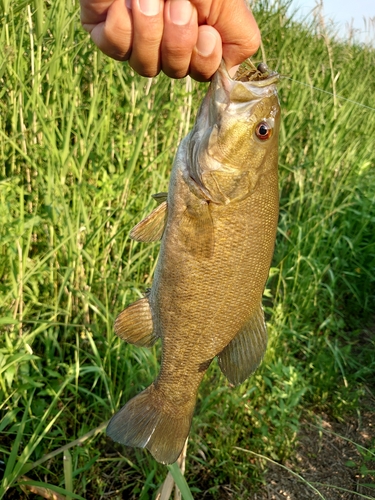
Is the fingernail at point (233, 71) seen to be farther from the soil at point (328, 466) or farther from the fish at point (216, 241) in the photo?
the soil at point (328, 466)

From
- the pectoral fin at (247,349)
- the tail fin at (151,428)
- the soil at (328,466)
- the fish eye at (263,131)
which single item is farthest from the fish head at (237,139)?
the soil at (328,466)

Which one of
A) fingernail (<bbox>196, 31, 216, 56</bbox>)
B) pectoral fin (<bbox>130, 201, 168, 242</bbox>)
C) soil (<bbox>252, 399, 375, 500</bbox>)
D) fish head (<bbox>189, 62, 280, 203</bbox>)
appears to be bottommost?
soil (<bbox>252, 399, 375, 500</bbox>)

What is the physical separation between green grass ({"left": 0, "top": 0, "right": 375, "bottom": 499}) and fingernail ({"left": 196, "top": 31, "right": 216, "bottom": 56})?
0.92 m

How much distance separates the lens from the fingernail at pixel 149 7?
1.10m

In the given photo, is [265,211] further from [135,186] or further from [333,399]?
[333,399]

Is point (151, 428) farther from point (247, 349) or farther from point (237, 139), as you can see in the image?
point (237, 139)

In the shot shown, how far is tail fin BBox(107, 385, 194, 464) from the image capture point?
1.47 meters

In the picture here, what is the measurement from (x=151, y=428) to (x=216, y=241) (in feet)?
2.07

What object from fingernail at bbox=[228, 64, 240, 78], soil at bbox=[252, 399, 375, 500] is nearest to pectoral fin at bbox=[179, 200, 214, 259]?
fingernail at bbox=[228, 64, 240, 78]

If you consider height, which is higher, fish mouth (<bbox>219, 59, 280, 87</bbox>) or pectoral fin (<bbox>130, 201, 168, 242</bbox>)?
fish mouth (<bbox>219, 59, 280, 87</bbox>)

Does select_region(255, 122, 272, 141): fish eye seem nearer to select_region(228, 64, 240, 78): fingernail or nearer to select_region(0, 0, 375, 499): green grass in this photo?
select_region(228, 64, 240, 78): fingernail

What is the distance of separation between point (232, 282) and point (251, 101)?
0.53 meters

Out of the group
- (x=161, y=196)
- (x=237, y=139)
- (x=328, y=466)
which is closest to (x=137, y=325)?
(x=161, y=196)

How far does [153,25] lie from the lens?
44.0 inches
